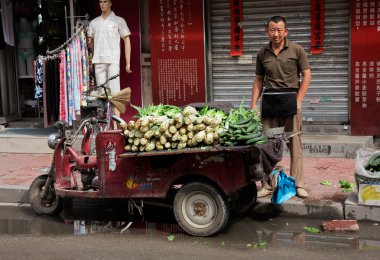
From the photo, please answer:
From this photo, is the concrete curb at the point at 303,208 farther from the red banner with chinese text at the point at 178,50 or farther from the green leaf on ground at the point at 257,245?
the red banner with chinese text at the point at 178,50

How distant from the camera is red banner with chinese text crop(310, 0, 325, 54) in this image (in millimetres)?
10172

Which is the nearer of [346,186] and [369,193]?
[369,193]

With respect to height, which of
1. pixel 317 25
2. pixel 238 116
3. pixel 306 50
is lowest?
pixel 238 116

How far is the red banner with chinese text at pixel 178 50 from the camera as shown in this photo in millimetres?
10688

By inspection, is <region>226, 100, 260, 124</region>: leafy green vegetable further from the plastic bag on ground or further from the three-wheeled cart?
the plastic bag on ground

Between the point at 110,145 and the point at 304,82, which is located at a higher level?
the point at 304,82

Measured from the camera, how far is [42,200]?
725 centimetres

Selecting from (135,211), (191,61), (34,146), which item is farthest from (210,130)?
(34,146)

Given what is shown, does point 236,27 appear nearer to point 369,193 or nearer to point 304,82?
point 304,82

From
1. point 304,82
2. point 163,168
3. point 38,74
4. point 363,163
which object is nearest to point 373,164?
point 363,163

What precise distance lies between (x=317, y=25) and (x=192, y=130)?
16.8 ft

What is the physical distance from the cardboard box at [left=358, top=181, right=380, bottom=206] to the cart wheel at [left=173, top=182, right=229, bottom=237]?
5.03ft

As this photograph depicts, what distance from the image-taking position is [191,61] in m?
10.7

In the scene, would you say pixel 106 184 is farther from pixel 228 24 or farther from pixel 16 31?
pixel 16 31
